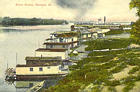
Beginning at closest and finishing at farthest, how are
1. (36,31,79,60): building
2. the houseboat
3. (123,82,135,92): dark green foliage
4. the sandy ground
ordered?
(123,82,135,92): dark green foliage
the sandy ground
the houseboat
(36,31,79,60): building

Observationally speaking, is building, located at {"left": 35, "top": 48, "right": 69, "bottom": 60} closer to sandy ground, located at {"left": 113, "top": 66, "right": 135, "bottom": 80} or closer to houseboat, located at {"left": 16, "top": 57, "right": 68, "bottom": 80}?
houseboat, located at {"left": 16, "top": 57, "right": 68, "bottom": 80}

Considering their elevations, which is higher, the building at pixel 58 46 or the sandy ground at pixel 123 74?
the sandy ground at pixel 123 74

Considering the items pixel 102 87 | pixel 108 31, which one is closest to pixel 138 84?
pixel 102 87

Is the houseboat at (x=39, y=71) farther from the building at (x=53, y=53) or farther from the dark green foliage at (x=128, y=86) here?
the dark green foliage at (x=128, y=86)

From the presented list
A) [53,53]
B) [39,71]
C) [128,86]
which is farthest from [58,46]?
[128,86]

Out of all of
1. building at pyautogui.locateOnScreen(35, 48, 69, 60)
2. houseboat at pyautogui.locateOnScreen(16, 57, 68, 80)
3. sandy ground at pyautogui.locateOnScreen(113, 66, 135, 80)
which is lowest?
houseboat at pyautogui.locateOnScreen(16, 57, 68, 80)

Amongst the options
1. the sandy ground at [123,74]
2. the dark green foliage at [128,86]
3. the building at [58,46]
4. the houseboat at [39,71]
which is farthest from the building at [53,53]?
the dark green foliage at [128,86]

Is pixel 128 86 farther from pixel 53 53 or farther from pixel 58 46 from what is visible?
pixel 58 46

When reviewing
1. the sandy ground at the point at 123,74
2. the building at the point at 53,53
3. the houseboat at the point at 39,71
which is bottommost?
the houseboat at the point at 39,71

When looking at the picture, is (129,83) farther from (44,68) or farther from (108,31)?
(108,31)

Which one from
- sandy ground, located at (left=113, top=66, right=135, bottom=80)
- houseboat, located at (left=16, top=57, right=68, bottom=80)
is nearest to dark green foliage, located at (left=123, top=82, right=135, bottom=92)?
sandy ground, located at (left=113, top=66, right=135, bottom=80)

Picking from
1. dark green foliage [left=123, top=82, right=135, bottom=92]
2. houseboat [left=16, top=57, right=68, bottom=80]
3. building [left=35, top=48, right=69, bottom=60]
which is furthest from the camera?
building [left=35, top=48, right=69, bottom=60]
